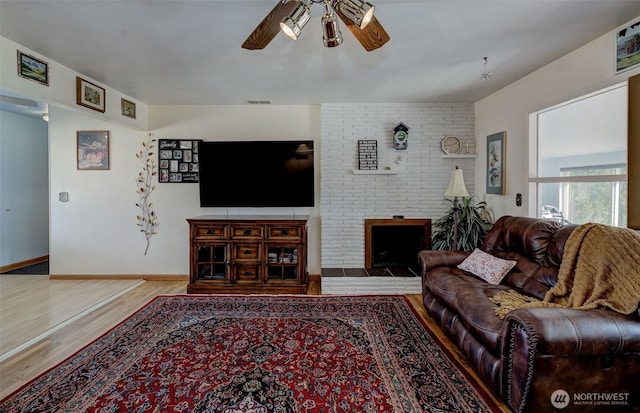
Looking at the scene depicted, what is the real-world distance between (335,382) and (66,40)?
313 cm

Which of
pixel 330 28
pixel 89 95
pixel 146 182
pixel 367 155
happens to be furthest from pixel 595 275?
pixel 146 182

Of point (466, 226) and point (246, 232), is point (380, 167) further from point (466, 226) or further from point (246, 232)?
point (246, 232)

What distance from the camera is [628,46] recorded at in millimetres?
2059

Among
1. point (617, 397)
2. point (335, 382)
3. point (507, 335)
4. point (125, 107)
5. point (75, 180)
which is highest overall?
point (125, 107)

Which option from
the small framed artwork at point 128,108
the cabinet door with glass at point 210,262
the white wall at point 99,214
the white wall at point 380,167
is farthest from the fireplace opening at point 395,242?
the small framed artwork at point 128,108

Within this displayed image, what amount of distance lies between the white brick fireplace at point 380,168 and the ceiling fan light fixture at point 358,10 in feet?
8.18

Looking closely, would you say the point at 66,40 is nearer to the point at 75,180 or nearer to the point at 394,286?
the point at 75,180

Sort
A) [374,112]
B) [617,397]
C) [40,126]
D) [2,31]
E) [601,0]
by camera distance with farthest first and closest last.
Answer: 1. [40,126]
2. [374,112]
3. [2,31]
4. [601,0]
5. [617,397]

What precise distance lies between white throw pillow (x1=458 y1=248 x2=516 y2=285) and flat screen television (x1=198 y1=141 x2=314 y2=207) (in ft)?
6.40

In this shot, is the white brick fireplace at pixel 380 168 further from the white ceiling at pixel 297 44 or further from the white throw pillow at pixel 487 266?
the white throw pillow at pixel 487 266

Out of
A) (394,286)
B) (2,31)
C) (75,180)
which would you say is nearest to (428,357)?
(394,286)

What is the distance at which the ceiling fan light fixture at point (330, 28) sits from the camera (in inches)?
63.6

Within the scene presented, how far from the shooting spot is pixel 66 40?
7.55ft

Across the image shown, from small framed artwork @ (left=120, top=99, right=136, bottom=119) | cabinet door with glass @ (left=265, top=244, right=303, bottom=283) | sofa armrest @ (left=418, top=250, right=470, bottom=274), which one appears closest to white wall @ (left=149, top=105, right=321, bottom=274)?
small framed artwork @ (left=120, top=99, right=136, bottom=119)
